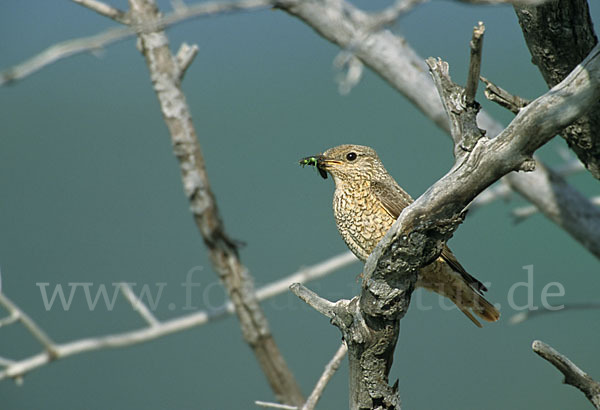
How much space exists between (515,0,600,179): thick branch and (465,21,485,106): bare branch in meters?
0.74

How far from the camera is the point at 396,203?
10.1 feet

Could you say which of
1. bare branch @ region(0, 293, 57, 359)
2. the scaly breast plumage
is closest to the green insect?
the scaly breast plumage

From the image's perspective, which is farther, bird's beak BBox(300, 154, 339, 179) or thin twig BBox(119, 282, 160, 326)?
thin twig BBox(119, 282, 160, 326)

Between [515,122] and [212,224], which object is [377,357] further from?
[212,224]

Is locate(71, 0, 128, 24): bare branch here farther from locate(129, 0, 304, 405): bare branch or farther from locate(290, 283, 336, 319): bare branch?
locate(290, 283, 336, 319): bare branch

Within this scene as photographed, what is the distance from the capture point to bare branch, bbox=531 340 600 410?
2271mm

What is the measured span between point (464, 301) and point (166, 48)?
2.25 metres

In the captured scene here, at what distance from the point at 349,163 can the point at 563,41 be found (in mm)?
1169

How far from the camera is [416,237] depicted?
2049 millimetres

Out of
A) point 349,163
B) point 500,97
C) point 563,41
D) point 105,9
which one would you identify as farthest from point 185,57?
point 563,41

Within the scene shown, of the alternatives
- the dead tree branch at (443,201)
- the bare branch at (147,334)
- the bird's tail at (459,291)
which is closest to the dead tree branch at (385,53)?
the bird's tail at (459,291)

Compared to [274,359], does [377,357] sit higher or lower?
lower

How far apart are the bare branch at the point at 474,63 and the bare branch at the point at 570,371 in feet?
3.03

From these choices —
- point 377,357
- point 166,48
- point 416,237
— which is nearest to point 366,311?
point 377,357
